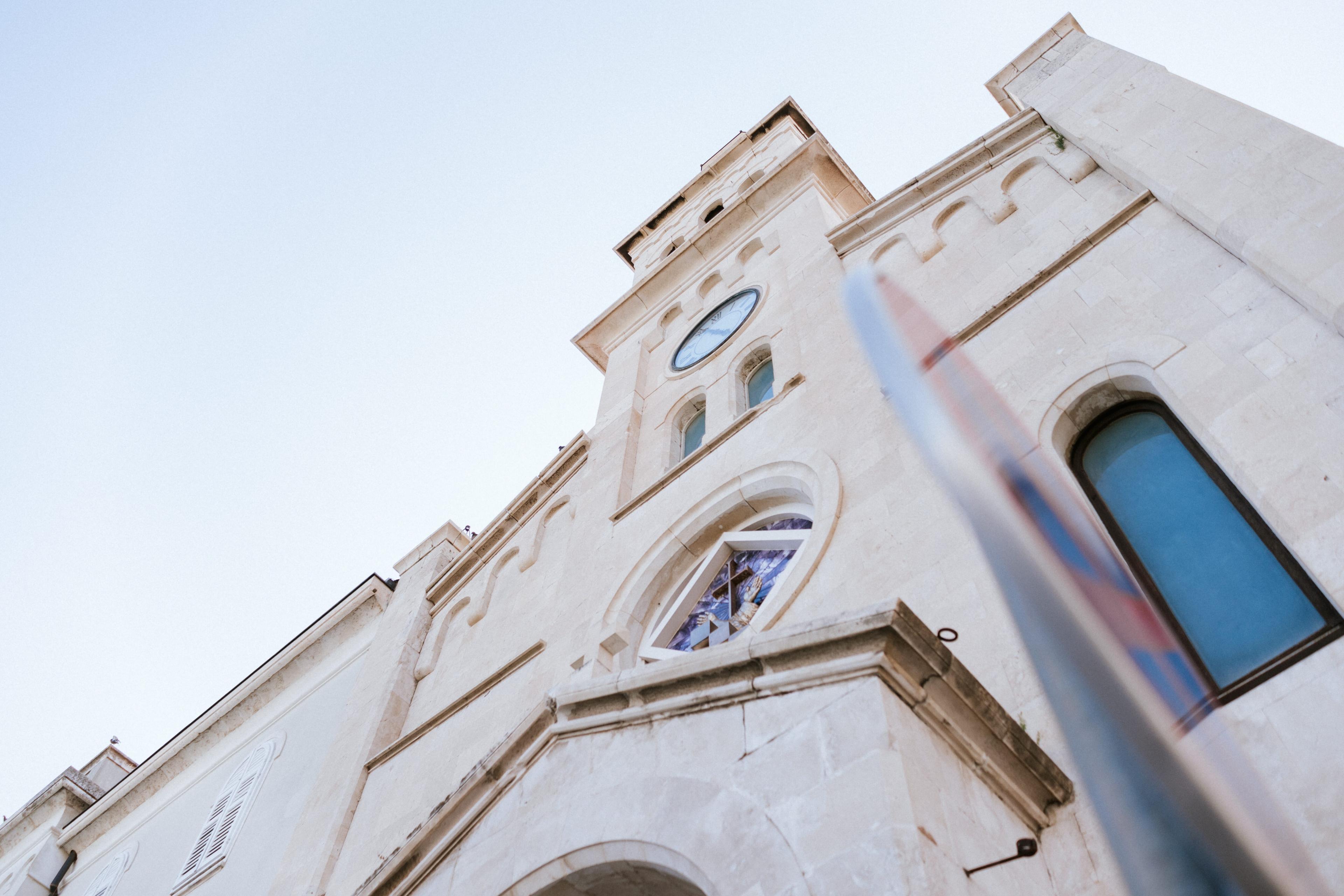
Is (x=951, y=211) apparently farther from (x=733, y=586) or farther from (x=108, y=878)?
(x=108, y=878)

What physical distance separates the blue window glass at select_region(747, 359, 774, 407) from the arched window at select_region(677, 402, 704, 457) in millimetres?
780

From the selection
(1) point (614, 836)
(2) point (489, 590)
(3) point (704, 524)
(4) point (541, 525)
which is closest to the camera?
(1) point (614, 836)

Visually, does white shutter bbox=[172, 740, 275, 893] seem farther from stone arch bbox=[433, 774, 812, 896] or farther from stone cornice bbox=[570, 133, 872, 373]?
stone arch bbox=[433, 774, 812, 896]

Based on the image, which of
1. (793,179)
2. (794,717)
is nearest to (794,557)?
(794,717)

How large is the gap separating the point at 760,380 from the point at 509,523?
14.7 ft

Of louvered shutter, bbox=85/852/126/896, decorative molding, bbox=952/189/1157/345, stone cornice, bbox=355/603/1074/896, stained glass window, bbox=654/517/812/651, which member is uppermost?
louvered shutter, bbox=85/852/126/896

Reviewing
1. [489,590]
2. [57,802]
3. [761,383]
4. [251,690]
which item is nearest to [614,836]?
[761,383]

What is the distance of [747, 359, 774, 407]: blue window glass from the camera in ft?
39.8

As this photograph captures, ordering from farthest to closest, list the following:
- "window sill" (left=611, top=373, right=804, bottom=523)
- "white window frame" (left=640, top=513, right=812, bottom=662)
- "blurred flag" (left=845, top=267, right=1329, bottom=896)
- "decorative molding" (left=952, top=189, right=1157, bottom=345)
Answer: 1. "window sill" (left=611, top=373, right=804, bottom=523)
2. "white window frame" (left=640, top=513, right=812, bottom=662)
3. "decorative molding" (left=952, top=189, right=1157, bottom=345)
4. "blurred flag" (left=845, top=267, right=1329, bottom=896)

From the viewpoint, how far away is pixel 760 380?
12.5m

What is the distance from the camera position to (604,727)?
5.60 metres

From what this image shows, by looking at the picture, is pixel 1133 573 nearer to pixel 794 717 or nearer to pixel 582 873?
pixel 794 717

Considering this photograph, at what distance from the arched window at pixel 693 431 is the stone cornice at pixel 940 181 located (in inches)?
105

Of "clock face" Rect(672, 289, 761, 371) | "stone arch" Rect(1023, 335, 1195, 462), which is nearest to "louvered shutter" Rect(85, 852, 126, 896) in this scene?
"clock face" Rect(672, 289, 761, 371)
